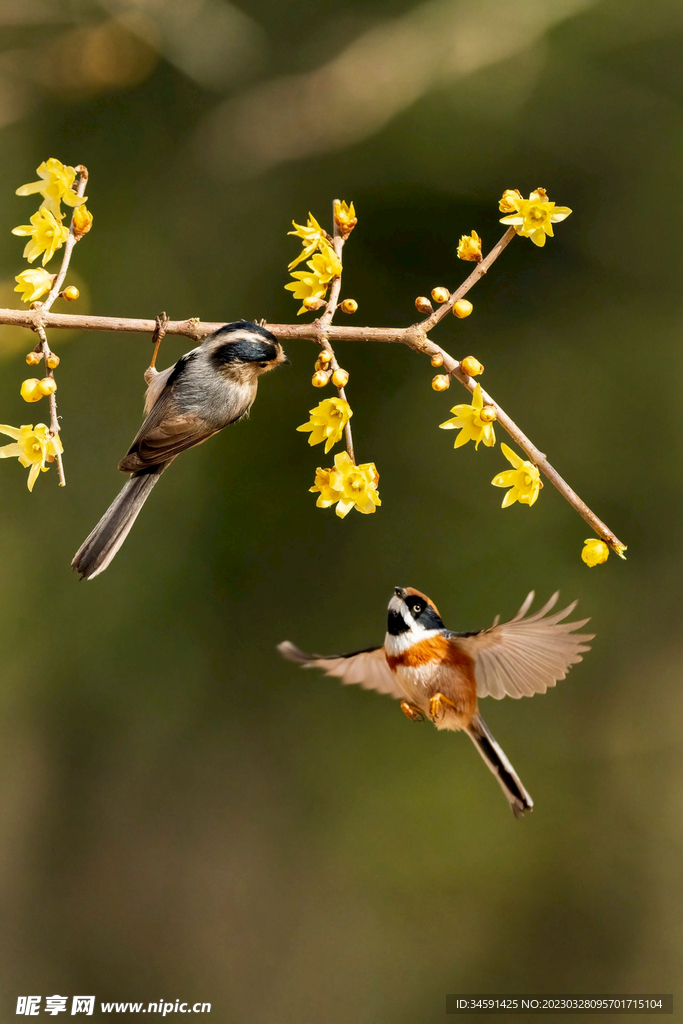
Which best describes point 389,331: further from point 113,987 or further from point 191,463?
point 113,987

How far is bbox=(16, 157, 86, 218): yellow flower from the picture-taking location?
6.51ft

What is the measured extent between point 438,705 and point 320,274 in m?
1.27

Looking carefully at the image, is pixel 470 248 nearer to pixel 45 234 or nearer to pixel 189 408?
pixel 189 408

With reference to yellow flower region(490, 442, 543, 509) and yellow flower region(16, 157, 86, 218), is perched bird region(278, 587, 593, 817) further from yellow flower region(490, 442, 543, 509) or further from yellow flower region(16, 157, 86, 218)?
yellow flower region(16, 157, 86, 218)

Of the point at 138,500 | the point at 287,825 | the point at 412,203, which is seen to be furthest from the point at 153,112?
the point at 287,825

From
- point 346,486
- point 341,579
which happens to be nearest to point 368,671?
point 346,486

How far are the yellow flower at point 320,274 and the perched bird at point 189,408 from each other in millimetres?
167

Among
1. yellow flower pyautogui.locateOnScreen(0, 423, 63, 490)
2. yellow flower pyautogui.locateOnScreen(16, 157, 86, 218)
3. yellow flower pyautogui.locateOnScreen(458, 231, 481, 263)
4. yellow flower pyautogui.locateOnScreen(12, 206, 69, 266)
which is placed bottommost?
yellow flower pyautogui.locateOnScreen(0, 423, 63, 490)

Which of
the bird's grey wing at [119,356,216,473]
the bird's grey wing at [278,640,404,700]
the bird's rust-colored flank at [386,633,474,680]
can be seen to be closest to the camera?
the bird's grey wing at [119,356,216,473]

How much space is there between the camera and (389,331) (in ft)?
6.10

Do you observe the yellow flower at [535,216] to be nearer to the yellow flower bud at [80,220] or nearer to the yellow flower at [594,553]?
the yellow flower at [594,553]

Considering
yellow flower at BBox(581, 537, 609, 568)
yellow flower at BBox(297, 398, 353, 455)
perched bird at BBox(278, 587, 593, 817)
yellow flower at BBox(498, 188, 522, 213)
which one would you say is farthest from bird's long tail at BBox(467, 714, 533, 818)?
yellow flower at BBox(498, 188, 522, 213)

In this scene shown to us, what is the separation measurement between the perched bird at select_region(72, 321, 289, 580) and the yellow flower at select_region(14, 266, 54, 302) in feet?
1.45

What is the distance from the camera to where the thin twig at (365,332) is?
70.5 inches
